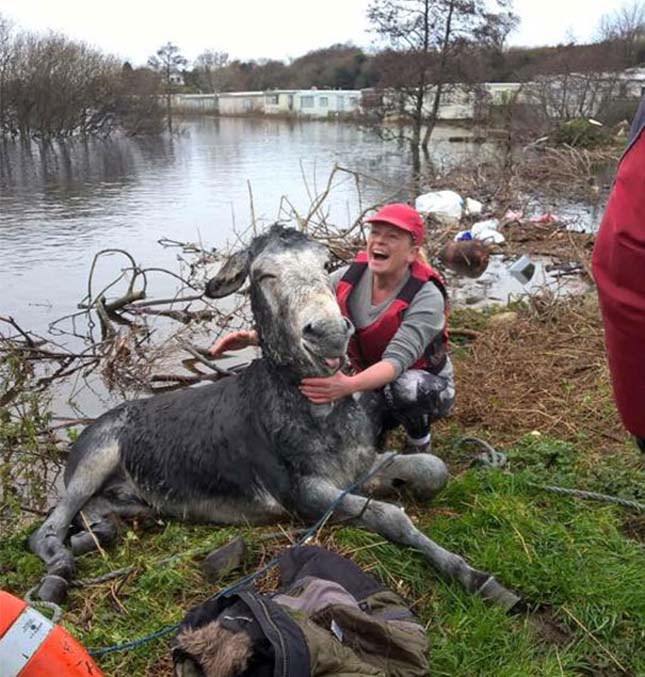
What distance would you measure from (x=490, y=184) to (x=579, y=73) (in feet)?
114

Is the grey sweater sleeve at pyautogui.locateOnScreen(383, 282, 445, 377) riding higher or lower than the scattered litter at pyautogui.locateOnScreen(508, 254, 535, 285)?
higher

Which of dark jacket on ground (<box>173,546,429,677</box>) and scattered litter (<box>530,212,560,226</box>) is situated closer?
dark jacket on ground (<box>173,546,429,677</box>)

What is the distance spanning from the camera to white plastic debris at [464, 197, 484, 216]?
57.4 ft

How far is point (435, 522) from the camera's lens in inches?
168

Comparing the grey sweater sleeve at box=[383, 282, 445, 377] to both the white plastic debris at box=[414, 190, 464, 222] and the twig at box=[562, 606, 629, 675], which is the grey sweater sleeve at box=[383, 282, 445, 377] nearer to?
the twig at box=[562, 606, 629, 675]

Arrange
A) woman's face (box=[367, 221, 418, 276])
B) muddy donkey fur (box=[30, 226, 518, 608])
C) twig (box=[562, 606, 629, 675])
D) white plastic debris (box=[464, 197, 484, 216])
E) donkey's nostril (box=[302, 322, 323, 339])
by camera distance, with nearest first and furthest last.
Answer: twig (box=[562, 606, 629, 675]) < donkey's nostril (box=[302, 322, 323, 339]) < muddy donkey fur (box=[30, 226, 518, 608]) < woman's face (box=[367, 221, 418, 276]) < white plastic debris (box=[464, 197, 484, 216])

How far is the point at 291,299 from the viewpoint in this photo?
3.94 metres

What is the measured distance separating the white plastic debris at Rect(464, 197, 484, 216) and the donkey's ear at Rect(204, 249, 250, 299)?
13.7m

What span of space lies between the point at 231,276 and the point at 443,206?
13.2m

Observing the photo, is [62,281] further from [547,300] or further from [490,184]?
[490,184]

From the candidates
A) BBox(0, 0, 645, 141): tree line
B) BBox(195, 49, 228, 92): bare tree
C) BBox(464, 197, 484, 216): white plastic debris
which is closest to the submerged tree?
BBox(0, 0, 645, 141): tree line

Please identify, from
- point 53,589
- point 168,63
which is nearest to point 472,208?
point 53,589

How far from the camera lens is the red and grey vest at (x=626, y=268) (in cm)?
196

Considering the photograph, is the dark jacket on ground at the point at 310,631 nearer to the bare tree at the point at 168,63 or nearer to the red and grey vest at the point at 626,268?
the red and grey vest at the point at 626,268
